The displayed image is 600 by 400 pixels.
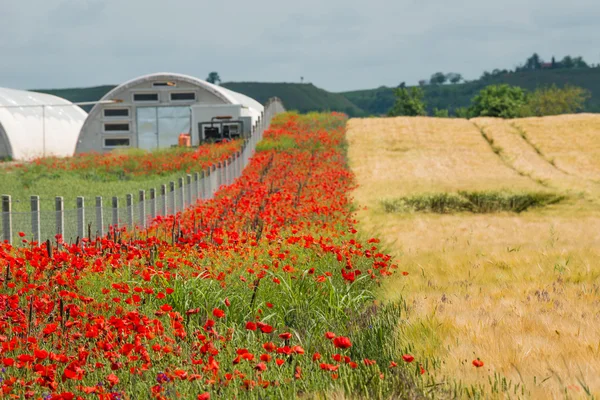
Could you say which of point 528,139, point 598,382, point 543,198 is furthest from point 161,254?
point 528,139

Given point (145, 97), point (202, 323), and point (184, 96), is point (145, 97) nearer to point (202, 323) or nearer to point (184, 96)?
point (184, 96)

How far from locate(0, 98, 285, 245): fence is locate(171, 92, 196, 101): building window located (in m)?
24.5

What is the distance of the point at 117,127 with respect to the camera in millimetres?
56188

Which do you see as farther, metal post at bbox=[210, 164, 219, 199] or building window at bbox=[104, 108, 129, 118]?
building window at bbox=[104, 108, 129, 118]

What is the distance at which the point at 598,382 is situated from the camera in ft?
14.2

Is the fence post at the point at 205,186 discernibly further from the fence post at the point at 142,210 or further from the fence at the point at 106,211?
the fence post at the point at 142,210

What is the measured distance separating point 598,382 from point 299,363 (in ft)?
7.30

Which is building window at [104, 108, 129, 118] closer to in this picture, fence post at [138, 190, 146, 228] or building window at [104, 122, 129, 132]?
building window at [104, 122, 129, 132]

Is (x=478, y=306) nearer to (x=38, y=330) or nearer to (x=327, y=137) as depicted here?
(x=38, y=330)

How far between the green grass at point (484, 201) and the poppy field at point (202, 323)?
425 inches

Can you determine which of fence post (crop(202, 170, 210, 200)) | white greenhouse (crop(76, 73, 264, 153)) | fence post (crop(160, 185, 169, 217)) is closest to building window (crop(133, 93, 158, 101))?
white greenhouse (crop(76, 73, 264, 153))

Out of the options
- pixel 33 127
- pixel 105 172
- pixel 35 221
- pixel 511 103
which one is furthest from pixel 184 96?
pixel 511 103

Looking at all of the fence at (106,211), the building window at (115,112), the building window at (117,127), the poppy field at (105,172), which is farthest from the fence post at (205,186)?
the building window at (115,112)

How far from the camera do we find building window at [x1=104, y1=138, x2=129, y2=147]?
55.8 meters
